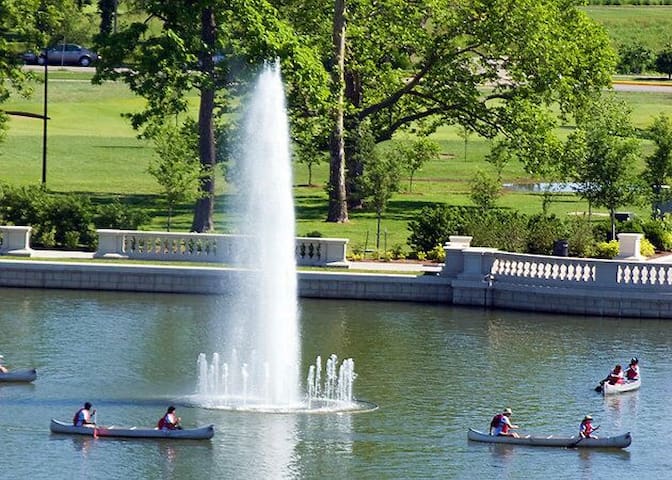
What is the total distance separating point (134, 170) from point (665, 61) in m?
62.1

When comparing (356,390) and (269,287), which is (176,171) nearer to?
(269,287)

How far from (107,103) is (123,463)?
6758 cm

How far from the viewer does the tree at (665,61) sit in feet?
436

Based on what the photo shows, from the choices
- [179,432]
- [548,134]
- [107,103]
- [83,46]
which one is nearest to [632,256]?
[548,134]

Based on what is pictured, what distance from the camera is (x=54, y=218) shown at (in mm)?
60438

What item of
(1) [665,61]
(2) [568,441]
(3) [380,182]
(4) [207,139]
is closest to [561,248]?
(3) [380,182]

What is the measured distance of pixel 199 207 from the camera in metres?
63.4

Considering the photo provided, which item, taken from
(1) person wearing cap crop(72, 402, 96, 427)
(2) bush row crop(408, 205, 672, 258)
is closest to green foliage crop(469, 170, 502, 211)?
(2) bush row crop(408, 205, 672, 258)

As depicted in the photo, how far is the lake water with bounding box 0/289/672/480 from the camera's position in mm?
36500

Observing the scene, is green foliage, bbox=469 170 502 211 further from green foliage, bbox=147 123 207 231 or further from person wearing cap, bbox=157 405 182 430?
person wearing cap, bbox=157 405 182 430

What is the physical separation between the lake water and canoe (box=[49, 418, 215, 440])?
0.22 m

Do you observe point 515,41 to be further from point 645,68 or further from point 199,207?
point 645,68

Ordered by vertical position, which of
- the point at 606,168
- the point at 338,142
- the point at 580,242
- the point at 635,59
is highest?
the point at 635,59

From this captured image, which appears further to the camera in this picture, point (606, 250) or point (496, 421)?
point (606, 250)
